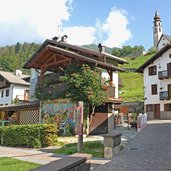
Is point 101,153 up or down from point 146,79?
down

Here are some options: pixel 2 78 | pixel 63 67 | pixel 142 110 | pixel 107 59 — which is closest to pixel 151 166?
pixel 63 67

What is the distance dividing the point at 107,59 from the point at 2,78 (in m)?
23.2

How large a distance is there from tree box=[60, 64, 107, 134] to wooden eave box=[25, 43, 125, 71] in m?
1.06

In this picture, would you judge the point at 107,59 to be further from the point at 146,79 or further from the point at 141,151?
the point at 141,151

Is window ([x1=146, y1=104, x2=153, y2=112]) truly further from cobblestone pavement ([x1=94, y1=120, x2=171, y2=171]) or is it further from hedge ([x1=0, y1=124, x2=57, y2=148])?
cobblestone pavement ([x1=94, y1=120, x2=171, y2=171])

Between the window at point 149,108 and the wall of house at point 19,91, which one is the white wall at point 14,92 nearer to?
the wall of house at point 19,91

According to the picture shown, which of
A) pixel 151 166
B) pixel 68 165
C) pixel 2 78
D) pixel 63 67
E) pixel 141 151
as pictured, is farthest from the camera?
pixel 2 78

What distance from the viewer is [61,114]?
75.3 feet

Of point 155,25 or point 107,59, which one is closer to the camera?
point 107,59

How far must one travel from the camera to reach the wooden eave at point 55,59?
77.3 feet

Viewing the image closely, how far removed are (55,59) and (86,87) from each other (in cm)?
584

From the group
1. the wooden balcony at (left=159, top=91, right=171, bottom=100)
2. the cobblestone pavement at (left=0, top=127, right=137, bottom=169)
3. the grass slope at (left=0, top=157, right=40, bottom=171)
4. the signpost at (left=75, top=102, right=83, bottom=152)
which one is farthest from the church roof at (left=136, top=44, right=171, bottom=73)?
the grass slope at (left=0, top=157, right=40, bottom=171)

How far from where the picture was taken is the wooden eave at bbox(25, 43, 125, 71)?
927 inches

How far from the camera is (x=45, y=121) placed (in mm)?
23625
